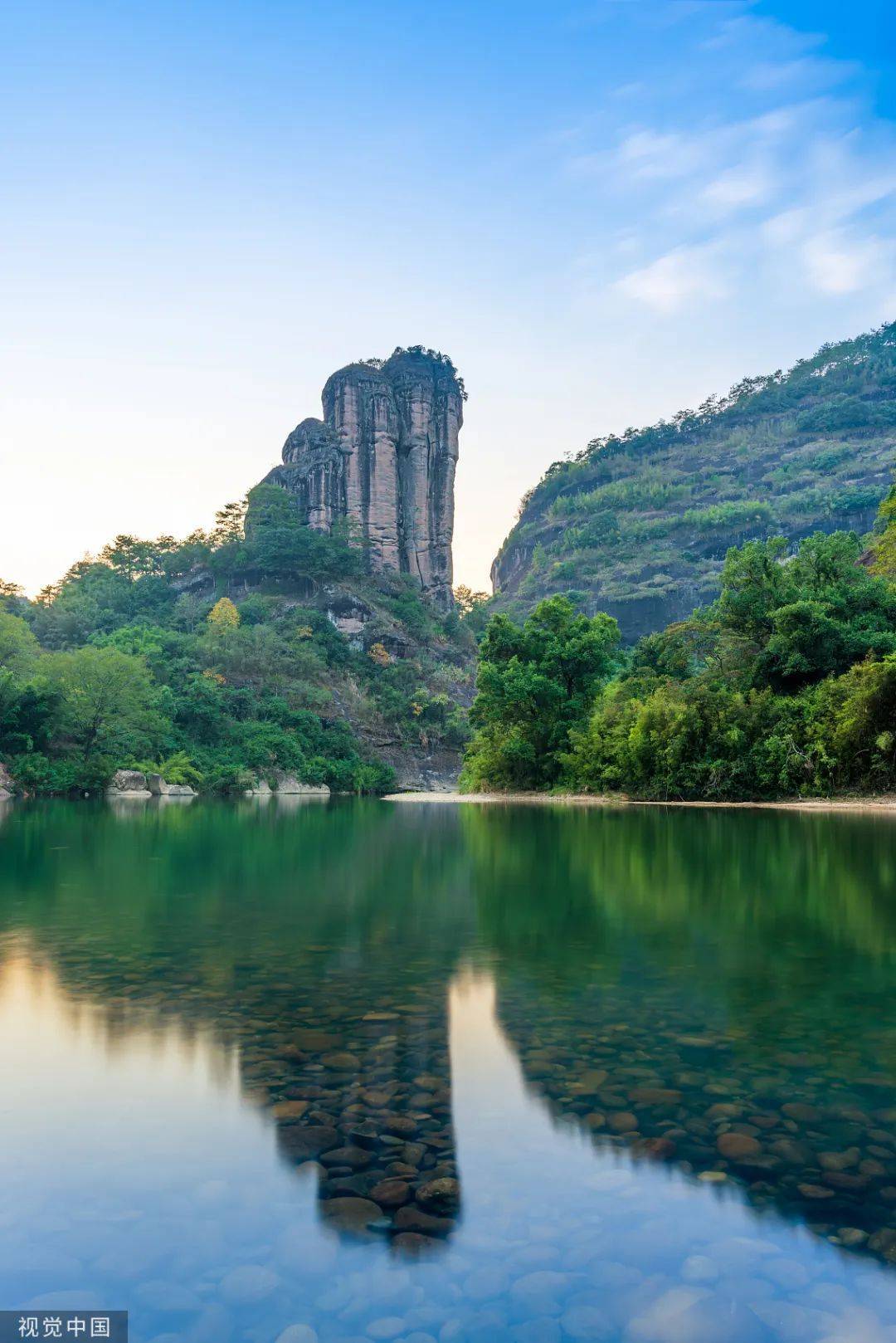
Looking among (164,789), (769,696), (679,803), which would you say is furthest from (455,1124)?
(164,789)

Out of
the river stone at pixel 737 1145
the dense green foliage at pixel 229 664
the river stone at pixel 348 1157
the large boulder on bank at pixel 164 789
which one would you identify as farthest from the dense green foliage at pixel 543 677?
the river stone at pixel 348 1157

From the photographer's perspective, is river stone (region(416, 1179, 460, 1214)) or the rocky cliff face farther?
the rocky cliff face

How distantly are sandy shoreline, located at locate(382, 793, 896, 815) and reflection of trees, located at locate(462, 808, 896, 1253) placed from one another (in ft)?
40.2

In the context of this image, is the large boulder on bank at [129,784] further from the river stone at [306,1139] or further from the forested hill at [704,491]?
the forested hill at [704,491]

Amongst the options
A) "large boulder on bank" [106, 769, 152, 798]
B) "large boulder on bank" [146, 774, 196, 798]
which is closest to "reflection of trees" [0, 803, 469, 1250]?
"large boulder on bank" [106, 769, 152, 798]

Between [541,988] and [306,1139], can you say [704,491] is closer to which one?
[541,988]

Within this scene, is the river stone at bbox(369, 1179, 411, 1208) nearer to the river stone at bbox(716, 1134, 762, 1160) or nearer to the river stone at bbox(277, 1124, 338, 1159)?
the river stone at bbox(277, 1124, 338, 1159)

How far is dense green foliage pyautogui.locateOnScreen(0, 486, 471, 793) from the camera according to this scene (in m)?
39.6

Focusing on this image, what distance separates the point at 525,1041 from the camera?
4297 mm

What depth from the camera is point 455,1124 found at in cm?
333

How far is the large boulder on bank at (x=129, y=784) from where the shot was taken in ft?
133

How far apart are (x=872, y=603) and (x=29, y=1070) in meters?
Result: 26.1

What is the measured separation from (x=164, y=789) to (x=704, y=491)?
7805cm

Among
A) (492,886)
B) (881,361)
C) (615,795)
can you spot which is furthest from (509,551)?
(492,886)
